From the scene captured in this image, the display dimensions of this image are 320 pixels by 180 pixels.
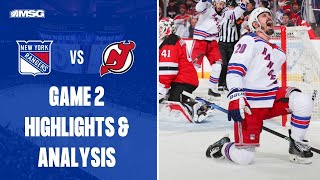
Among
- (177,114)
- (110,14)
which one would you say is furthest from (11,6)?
(177,114)

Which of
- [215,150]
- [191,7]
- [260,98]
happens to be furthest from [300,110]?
[191,7]

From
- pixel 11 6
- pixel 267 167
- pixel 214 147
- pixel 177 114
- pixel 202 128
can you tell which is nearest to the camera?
pixel 11 6

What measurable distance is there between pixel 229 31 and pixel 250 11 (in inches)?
41.8

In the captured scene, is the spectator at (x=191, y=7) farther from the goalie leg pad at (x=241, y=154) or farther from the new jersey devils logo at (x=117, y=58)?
the new jersey devils logo at (x=117, y=58)

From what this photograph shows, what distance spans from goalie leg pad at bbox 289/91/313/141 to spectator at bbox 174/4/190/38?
20.7ft

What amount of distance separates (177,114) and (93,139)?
4238 millimetres

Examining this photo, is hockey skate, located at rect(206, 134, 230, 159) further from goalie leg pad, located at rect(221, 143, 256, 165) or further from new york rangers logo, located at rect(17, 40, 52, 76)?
new york rangers logo, located at rect(17, 40, 52, 76)

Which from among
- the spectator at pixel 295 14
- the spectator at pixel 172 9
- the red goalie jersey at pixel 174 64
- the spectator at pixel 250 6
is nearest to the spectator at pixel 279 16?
the spectator at pixel 295 14

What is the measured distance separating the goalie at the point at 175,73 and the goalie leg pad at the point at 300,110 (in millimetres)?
1785

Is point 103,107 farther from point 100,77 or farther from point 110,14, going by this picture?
point 110,14

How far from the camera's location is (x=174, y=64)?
18.6 ft

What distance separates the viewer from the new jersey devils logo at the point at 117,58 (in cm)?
151

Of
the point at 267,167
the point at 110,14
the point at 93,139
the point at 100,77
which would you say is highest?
the point at 110,14

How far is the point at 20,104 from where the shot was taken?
1.54m
